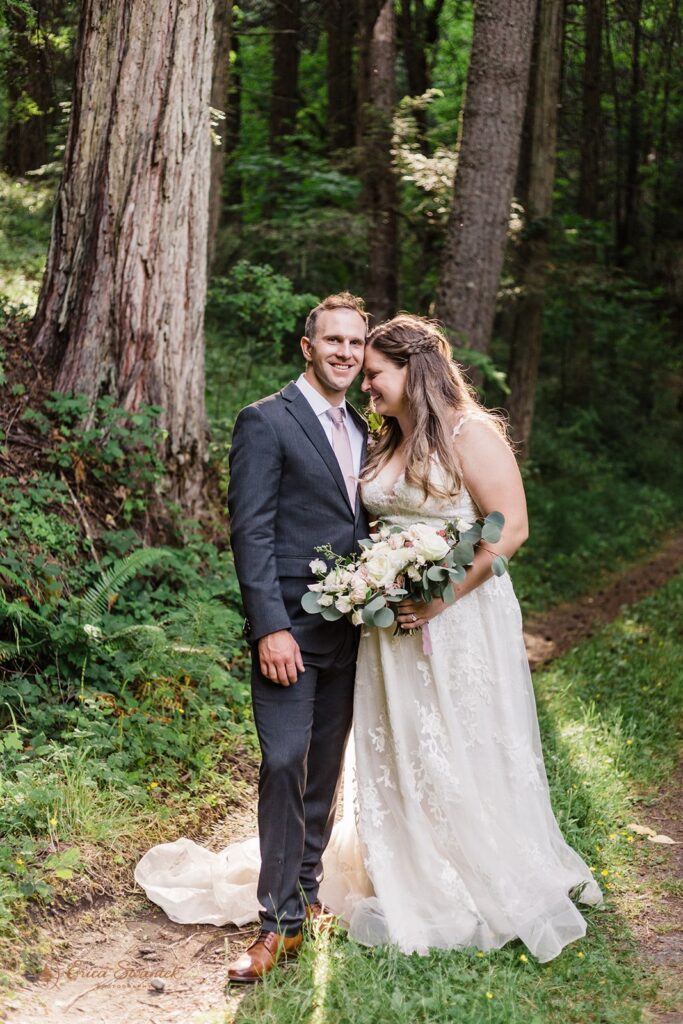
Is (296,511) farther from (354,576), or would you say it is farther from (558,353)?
(558,353)

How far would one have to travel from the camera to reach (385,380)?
402 cm

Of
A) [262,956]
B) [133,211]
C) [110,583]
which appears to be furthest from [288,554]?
[133,211]

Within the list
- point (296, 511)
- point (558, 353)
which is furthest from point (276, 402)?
point (558, 353)

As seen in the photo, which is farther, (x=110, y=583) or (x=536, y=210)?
(x=536, y=210)

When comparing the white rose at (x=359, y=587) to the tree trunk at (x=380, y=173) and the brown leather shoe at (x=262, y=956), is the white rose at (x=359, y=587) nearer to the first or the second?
the brown leather shoe at (x=262, y=956)

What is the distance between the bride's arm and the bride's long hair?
0.05 m

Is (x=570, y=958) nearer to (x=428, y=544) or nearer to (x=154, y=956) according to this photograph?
(x=154, y=956)

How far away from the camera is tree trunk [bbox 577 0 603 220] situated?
51.0 feet

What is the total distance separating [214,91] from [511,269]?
12.4ft

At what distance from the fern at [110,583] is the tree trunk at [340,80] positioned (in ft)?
36.2

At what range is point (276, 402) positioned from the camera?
3.86m

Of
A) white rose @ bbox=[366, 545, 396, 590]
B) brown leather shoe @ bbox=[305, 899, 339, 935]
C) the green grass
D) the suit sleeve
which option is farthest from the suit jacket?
the green grass

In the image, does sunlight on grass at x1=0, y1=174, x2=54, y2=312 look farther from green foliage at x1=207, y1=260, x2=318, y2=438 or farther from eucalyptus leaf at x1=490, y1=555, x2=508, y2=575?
eucalyptus leaf at x1=490, y1=555, x2=508, y2=575

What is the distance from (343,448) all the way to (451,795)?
150 cm
